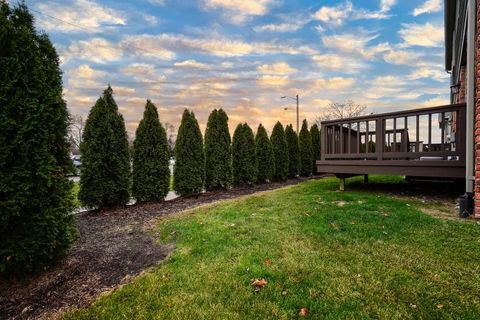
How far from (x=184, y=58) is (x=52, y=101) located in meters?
7.51

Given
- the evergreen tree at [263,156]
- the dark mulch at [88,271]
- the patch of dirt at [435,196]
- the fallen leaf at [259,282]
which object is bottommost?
the dark mulch at [88,271]

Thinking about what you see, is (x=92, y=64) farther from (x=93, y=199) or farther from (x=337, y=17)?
(x=337, y=17)

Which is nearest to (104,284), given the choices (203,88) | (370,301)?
(370,301)

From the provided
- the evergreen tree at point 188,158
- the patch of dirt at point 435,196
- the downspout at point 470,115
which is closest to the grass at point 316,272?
the patch of dirt at point 435,196

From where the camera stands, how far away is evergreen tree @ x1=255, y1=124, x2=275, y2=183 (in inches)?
404

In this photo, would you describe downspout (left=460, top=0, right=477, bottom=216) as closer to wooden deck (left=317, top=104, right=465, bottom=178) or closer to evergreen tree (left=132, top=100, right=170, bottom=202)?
wooden deck (left=317, top=104, right=465, bottom=178)

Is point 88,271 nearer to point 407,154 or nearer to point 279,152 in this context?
point 407,154

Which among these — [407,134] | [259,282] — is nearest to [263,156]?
[407,134]

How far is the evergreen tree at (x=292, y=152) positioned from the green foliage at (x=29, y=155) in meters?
10.1

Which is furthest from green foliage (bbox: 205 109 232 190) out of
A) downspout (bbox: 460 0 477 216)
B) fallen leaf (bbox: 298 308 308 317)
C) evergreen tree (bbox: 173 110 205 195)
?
fallen leaf (bbox: 298 308 308 317)

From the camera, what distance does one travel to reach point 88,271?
2.59m

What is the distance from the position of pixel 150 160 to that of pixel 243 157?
3851mm

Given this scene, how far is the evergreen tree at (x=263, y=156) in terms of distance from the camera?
10.3 meters

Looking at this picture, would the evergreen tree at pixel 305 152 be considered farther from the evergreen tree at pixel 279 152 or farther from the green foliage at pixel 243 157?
the green foliage at pixel 243 157
